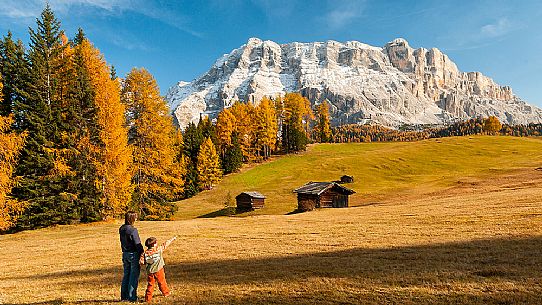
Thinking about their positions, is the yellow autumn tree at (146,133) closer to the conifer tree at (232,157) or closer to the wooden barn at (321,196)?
the wooden barn at (321,196)

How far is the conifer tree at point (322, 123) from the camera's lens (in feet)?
340

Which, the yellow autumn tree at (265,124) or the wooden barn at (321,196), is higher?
the yellow autumn tree at (265,124)

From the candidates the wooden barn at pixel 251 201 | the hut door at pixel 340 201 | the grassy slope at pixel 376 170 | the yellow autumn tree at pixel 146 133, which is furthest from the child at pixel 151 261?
the wooden barn at pixel 251 201

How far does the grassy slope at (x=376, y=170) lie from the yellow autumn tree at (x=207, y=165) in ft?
8.30

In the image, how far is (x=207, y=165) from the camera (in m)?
68.2

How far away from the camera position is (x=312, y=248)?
17.0 metres

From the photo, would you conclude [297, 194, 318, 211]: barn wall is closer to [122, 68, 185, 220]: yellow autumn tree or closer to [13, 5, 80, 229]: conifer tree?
[122, 68, 185, 220]: yellow autumn tree

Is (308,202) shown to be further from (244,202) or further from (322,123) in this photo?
(322,123)

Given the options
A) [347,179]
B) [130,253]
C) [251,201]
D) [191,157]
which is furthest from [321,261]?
[191,157]

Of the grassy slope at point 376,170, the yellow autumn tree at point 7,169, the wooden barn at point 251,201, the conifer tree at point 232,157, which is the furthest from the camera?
the conifer tree at point 232,157

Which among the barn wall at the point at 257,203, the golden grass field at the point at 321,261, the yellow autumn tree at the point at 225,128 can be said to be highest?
the yellow autumn tree at the point at 225,128

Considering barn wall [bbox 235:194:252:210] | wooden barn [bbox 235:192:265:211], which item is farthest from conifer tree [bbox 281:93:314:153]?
Result: wooden barn [bbox 235:192:265:211]

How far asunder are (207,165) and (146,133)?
33.0 m

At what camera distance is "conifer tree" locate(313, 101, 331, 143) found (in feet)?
340
